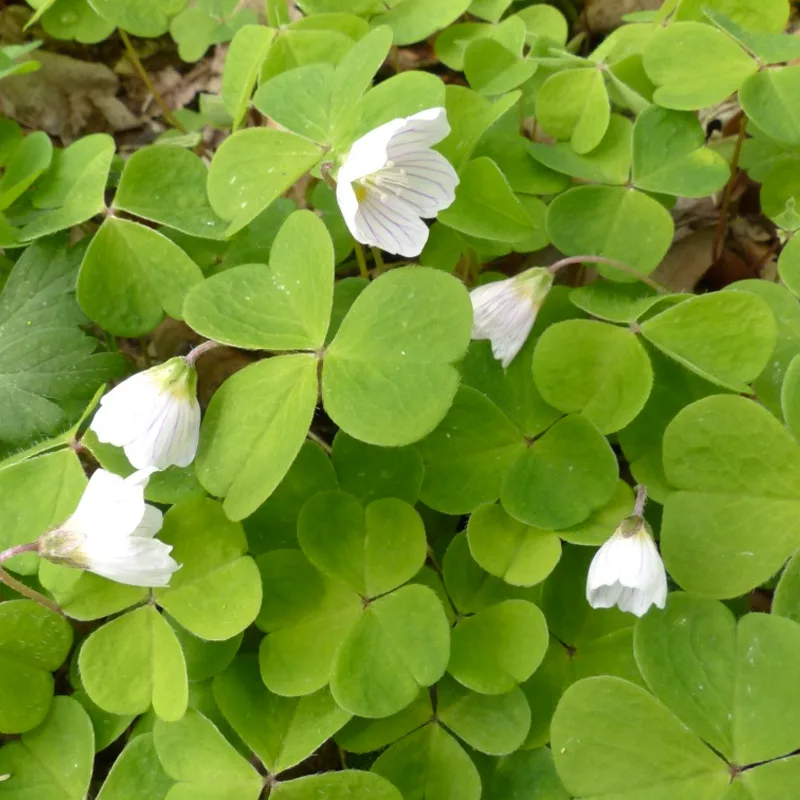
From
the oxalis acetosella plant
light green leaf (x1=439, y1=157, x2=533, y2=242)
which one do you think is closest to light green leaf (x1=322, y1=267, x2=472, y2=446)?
the oxalis acetosella plant

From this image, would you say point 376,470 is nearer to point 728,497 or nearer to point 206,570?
point 206,570

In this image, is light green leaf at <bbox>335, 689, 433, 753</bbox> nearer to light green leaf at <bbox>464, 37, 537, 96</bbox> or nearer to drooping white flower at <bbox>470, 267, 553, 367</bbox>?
drooping white flower at <bbox>470, 267, 553, 367</bbox>

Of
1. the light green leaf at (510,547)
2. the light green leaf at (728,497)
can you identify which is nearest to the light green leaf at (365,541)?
the light green leaf at (510,547)

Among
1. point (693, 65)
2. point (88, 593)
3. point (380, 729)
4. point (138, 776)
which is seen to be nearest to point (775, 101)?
point (693, 65)

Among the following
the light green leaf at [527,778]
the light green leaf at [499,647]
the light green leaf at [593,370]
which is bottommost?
the light green leaf at [527,778]

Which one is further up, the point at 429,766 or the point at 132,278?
the point at 132,278

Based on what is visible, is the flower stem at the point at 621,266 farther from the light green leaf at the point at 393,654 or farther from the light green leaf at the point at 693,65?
the light green leaf at the point at 393,654
